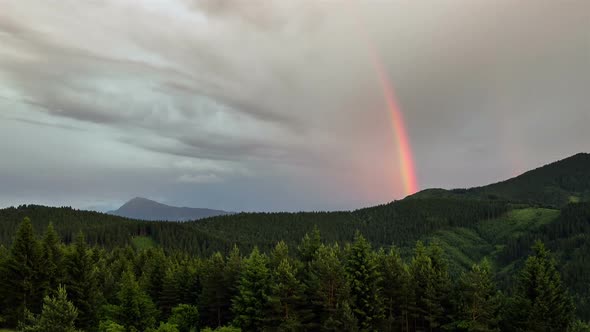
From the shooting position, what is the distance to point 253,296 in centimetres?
5866

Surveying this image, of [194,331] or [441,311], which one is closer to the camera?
[441,311]

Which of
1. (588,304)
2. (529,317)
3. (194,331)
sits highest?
(529,317)

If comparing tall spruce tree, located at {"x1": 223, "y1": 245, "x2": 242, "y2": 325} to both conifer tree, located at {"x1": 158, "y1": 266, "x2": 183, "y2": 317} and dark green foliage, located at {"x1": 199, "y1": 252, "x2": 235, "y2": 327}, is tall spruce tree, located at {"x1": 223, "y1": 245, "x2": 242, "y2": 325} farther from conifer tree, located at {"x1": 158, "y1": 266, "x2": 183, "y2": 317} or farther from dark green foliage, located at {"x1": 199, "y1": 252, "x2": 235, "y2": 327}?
conifer tree, located at {"x1": 158, "y1": 266, "x2": 183, "y2": 317}

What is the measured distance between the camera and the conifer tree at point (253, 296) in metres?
58.0

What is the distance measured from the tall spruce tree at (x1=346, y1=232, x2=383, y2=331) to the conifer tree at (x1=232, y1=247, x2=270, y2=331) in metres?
12.6

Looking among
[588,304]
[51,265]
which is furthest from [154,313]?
[588,304]

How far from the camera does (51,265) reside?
209ft

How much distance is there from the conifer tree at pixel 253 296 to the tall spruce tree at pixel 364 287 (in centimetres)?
1257

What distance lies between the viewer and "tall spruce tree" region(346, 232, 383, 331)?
53.6 metres

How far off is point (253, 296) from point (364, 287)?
1628 centimetres

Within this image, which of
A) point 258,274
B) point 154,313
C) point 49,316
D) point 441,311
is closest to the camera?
point 49,316

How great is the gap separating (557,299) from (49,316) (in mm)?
61212

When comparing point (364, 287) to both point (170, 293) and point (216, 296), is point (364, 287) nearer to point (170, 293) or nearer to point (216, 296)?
point (216, 296)

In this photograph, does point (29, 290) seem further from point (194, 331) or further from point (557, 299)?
point (557, 299)
